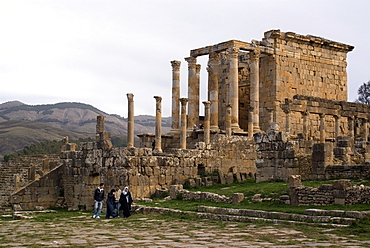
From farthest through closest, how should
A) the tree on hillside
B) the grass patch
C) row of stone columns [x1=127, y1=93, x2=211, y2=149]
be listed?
the tree on hillside
row of stone columns [x1=127, y1=93, x2=211, y2=149]
the grass patch

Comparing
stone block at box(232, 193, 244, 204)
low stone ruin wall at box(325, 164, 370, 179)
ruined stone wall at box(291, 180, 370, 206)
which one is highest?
low stone ruin wall at box(325, 164, 370, 179)

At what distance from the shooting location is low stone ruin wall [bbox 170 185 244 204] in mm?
19250

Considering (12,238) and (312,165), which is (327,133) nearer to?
(312,165)

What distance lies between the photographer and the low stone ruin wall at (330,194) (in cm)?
1634

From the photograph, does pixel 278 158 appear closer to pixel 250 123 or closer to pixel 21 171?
pixel 250 123

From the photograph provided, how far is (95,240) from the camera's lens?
12.9 metres

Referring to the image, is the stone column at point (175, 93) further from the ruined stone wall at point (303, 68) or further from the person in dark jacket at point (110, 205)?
the person in dark jacket at point (110, 205)

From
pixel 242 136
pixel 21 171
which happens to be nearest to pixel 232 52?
pixel 242 136

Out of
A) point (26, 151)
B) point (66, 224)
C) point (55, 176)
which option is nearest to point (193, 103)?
point (55, 176)

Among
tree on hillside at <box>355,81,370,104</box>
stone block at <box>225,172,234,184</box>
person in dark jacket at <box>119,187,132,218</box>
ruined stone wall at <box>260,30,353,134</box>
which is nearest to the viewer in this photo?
person in dark jacket at <box>119,187,132,218</box>

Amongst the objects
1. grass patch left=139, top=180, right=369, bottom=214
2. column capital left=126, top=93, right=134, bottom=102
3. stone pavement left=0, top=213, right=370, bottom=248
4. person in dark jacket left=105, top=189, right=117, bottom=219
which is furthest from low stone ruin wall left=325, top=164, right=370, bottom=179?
column capital left=126, top=93, right=134, bottom=102

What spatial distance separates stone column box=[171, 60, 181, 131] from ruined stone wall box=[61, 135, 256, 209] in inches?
291

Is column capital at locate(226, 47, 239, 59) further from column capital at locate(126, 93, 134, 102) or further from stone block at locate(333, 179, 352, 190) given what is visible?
stone block at locate(333, 179, 352, 190)

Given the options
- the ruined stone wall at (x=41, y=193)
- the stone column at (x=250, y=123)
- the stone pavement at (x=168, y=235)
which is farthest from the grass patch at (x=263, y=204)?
the stone column at (x=250, y=123)
